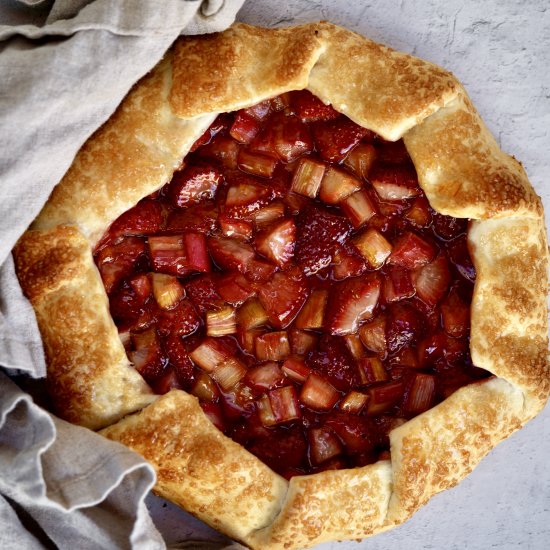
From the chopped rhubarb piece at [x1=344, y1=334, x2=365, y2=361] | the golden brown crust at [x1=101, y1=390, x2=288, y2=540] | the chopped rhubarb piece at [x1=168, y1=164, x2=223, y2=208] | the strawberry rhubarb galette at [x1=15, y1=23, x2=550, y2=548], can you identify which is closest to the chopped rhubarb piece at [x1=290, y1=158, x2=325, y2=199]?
the strawberry rhubarb galette at [x1=15, y1=23, x2=550, y2=548]

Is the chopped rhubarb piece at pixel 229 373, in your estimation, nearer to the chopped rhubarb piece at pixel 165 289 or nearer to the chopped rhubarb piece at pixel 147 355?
the chopped rhubarb piece at pixel 147 355

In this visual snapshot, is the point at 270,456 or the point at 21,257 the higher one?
the point at 21,257

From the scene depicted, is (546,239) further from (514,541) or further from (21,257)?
(21,257)

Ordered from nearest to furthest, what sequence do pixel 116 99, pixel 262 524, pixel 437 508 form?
pixel 116 99
pixel 262 524
pixel 437 508

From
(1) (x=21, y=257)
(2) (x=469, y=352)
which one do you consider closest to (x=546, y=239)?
(2) (x=469, y=352)

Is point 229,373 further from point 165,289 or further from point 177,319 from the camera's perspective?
point 165,289

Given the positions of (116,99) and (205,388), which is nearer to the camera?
(116,99)

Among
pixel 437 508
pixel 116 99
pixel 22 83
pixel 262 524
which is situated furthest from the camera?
pixel 437 508

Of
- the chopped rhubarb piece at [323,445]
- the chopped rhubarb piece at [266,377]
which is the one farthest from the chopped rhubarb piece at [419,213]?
the chopped rhubarb piece at [323,445]
